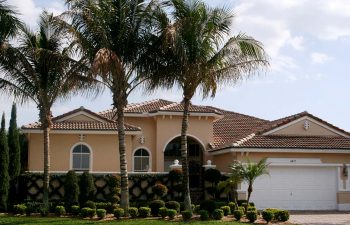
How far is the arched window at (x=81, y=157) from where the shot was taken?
28.6 metres

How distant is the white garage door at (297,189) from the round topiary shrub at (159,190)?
4833 millimetres

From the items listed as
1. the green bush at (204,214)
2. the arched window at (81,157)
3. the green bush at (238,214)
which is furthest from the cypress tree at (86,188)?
the green bush at (238,214)

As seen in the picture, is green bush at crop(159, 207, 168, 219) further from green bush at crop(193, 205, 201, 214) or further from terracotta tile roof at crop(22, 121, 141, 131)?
terracotta tile roof at crop(22, 121, 141, 131)

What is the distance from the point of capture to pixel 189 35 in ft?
67.8

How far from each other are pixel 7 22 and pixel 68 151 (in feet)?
32.6

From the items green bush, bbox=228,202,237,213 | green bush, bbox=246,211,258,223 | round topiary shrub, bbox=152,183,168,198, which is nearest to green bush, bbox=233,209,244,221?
green bush, bbox=246,211,258,223

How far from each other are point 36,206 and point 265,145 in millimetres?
12201

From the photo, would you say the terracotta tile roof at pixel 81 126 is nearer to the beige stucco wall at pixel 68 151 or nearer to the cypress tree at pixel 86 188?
the beige stucco wall at pixel 68 151

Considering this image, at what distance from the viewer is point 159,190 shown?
2553cm

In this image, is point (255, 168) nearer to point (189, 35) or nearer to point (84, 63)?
point (189, 35)

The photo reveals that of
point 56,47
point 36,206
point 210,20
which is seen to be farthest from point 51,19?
point 36,206

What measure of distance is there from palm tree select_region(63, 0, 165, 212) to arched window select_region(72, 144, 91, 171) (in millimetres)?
8023

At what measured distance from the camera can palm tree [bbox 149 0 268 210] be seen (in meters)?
20.7

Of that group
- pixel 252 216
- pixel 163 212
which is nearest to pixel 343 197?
pixel 252 216
